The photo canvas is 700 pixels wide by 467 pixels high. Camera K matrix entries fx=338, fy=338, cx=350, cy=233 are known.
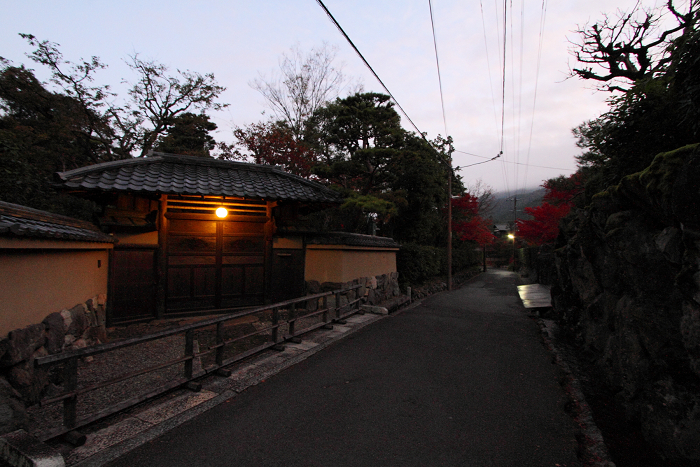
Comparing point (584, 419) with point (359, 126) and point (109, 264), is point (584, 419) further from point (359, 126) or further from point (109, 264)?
point (359, 126)

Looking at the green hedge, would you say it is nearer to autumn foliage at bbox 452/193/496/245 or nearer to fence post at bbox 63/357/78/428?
autumn foliage at bbox 452/193/496/245

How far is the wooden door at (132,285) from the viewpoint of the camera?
297 inches

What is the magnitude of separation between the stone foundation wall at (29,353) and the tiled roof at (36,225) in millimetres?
1114

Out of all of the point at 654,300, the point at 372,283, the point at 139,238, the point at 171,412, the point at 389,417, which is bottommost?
the point at 389,417

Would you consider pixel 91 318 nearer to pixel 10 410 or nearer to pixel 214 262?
pixel 214 262

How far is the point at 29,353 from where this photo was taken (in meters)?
3.96

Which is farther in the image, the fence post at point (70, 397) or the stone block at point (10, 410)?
the fence post at point (70, 397)

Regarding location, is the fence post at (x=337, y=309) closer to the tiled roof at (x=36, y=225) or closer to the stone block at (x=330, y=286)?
the stone block at (x=330, y=286)

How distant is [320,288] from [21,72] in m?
17.7

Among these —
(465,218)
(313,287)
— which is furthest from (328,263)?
(465,218)

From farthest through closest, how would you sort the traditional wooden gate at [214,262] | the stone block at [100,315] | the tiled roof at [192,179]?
the traditional wooden gate at [214,262], the tiled roof at [192,179], the stone block at [100,315]

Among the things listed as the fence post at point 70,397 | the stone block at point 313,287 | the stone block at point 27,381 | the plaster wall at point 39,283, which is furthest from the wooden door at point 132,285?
the fence post at point 70,397

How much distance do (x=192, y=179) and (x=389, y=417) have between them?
6935 millimetres

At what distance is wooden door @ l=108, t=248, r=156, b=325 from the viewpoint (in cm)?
754
